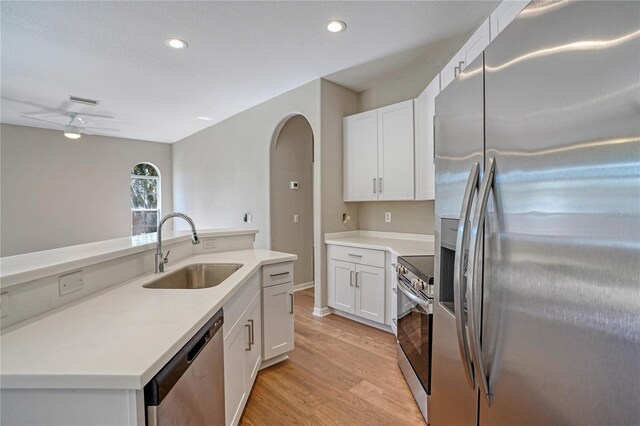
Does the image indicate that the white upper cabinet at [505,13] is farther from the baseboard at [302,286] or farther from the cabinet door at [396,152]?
the baseboard at [302,286]

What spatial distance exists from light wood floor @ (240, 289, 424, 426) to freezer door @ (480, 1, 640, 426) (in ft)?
3.99

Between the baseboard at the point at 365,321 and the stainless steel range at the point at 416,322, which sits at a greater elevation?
the stainless steel range at the point at 416,322

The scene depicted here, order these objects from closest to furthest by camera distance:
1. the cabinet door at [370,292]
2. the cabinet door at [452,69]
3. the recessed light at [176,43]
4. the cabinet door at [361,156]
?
the cabinet door at [452,69] < the recessed light at [176,43] < the cabinet door at [370,292] < the cabinet door at [361,156]

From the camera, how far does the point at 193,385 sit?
1102 millimetres

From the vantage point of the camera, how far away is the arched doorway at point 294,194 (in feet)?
14.9

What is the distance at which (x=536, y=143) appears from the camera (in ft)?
2.50

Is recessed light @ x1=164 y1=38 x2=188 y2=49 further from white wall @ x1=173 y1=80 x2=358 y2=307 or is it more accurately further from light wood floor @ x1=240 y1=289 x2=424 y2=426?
light wood floor @ x1=240 y1=289 x2=424 y2=426

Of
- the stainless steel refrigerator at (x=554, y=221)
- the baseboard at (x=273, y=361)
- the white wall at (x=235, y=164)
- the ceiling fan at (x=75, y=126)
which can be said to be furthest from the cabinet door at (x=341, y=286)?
the ceiling fan at (x=75, y=126)

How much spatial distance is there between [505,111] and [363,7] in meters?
1.89

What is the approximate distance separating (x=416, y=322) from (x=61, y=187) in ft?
22.4

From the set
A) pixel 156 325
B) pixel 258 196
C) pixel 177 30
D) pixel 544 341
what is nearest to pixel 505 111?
pixel 544 341

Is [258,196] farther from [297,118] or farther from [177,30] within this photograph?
[177,30]

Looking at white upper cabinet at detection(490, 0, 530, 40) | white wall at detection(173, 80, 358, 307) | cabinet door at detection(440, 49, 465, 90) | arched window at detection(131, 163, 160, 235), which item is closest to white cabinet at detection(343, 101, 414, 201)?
white wall at detection(173, 80, 358, 307)

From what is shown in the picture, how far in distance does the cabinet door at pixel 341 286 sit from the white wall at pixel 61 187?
5333mm
